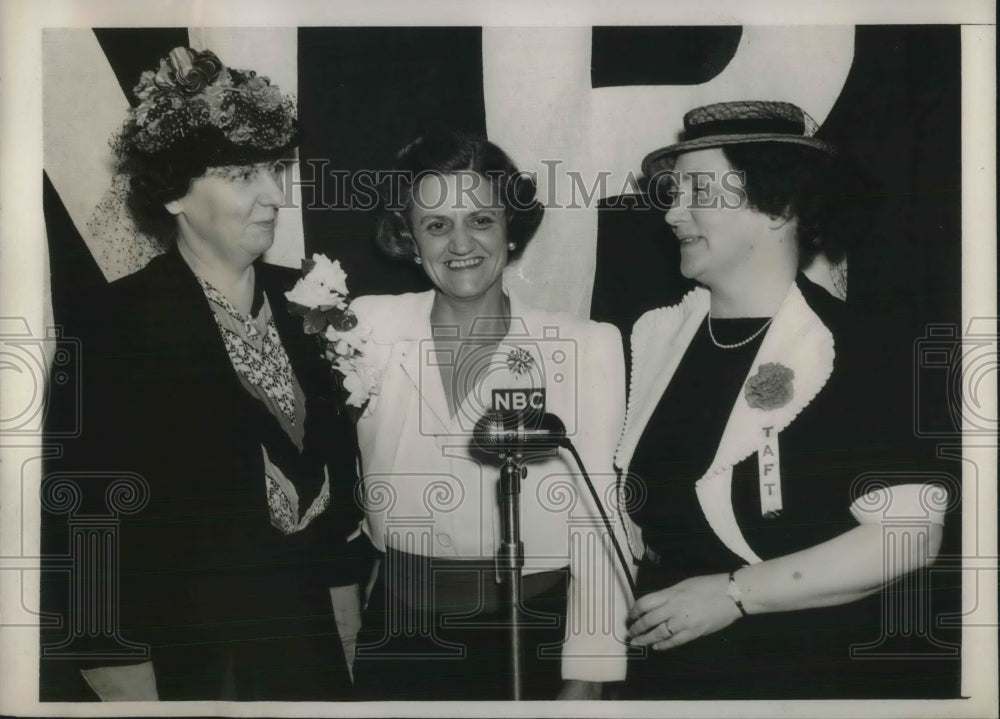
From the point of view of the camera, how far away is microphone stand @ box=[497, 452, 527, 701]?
1.82m

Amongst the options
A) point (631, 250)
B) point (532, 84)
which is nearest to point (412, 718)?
point (631, 250)

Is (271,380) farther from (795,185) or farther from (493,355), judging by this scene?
(795,185)

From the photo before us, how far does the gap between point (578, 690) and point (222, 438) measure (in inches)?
36.6

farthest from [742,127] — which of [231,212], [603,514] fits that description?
[231,212]

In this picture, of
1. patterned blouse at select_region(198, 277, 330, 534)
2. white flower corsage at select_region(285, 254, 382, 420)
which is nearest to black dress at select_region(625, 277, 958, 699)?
white flower corsage at select_region(285, 254, 382, 420)

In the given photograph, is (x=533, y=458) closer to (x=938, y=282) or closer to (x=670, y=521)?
(x=670, y=521)

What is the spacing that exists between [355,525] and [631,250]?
0.83 m

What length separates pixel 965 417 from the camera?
1894 millimetres

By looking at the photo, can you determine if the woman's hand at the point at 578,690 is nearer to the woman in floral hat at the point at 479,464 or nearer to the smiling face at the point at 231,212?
the woman in floral hat at the point at 479,464

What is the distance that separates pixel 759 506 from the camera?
1.84m

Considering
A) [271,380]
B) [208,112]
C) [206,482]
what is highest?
[208,112]

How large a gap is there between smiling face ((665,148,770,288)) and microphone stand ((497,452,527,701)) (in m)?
0.57

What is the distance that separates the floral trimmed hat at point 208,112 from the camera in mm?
1834

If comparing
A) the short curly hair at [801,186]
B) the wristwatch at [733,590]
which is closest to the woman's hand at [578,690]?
the wristwatch at [733,590]
